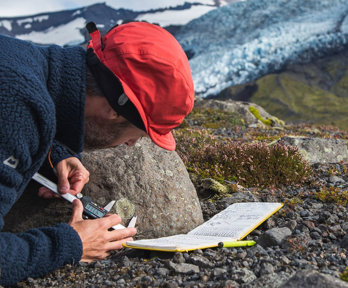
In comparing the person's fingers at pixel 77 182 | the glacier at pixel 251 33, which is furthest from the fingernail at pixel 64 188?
the glacier at pixel 251 33

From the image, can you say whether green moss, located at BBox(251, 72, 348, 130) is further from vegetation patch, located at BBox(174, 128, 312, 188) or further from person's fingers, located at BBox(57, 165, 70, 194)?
person's fingers, located at BBox(57, 165, 70, 194)

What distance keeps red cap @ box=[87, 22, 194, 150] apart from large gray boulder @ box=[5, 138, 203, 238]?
7.30 feet

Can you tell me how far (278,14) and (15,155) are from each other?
14997cm

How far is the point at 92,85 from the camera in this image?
368cm

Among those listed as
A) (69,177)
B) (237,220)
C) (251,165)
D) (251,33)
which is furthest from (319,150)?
(251,33)

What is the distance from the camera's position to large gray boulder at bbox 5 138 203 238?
5664 millimetres

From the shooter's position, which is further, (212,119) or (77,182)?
(212,119)

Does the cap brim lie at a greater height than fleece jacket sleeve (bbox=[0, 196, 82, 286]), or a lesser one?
greater

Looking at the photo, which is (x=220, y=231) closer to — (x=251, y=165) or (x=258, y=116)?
(x=251, y=165)

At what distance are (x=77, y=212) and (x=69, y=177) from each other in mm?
861

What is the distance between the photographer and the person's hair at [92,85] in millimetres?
3676

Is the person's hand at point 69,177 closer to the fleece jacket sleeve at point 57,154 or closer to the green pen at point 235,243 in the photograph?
the fleece jacket sleeve at point 57,154

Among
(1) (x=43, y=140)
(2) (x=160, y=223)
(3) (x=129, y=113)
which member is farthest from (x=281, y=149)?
(1) (x=43, y=140)

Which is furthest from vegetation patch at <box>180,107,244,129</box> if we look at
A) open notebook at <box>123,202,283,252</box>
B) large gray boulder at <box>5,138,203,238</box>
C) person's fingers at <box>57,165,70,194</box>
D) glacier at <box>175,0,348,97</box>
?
glacier at <box>175,0,348,97</box>
